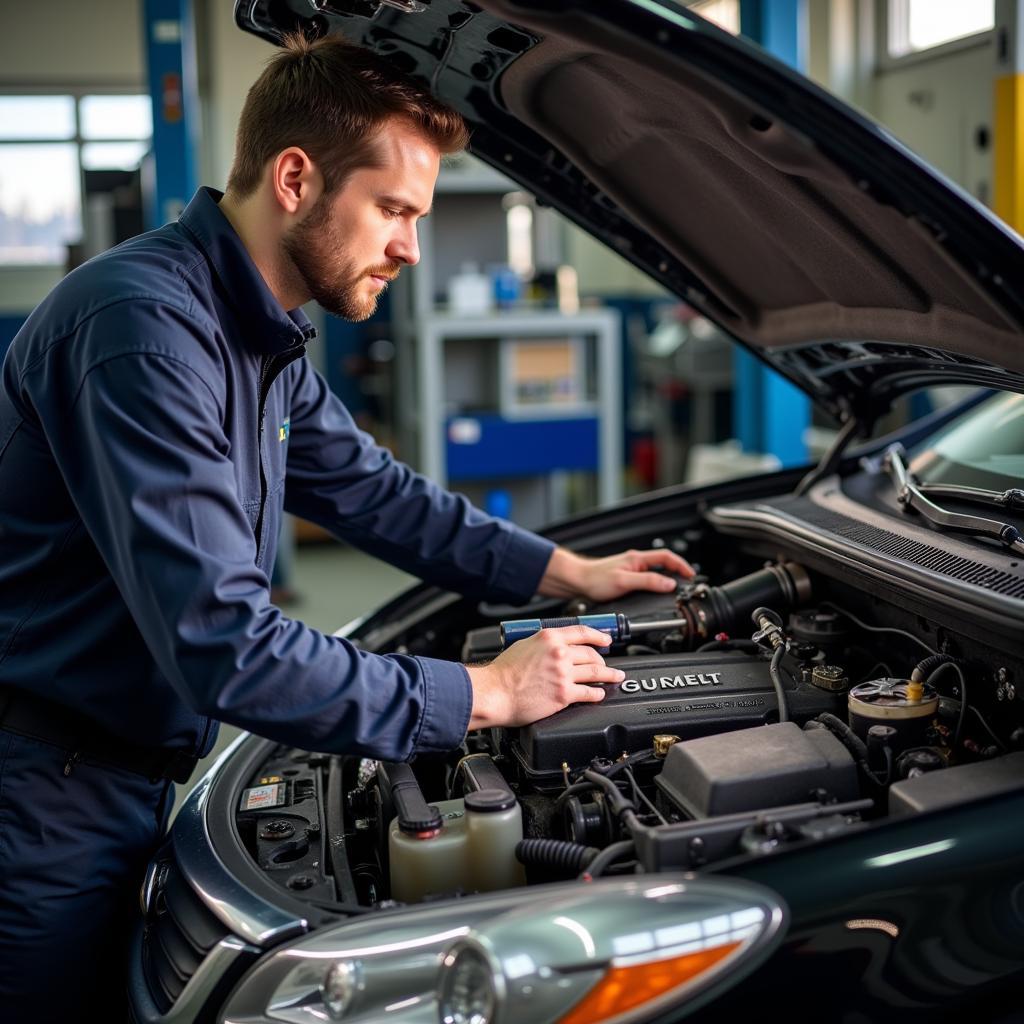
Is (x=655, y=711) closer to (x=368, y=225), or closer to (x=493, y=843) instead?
(x=493, y=843)

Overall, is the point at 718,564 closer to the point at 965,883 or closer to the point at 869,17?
the point at 965,883

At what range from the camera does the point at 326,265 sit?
1.61 metres

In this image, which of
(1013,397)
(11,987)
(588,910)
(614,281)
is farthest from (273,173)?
(614,281)

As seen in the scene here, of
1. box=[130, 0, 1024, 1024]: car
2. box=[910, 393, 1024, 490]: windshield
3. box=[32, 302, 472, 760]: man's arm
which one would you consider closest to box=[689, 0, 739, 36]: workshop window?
box=[910, 393, 1024, 490]: windshield

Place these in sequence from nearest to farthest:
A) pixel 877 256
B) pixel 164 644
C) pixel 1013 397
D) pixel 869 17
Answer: pixel 164 644, pixel 877 256, pixel 1013 397, pixel 869 17

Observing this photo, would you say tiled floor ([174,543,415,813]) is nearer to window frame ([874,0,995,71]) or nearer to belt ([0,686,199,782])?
belt ([0,686,199,782])

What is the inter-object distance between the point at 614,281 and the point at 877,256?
9726mm

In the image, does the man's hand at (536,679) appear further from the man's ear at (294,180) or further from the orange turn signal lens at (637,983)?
the man's ear at (294,180)

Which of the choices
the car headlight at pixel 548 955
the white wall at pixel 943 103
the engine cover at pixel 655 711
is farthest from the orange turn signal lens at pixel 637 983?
the white wall at pixel 943 103

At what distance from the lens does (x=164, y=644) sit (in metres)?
1.31

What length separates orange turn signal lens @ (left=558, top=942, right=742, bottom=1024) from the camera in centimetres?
105

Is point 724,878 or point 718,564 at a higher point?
point 718,564

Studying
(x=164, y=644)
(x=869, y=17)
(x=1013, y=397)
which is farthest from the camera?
(x=869, y=17)

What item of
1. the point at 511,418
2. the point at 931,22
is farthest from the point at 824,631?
the point at 931,22
